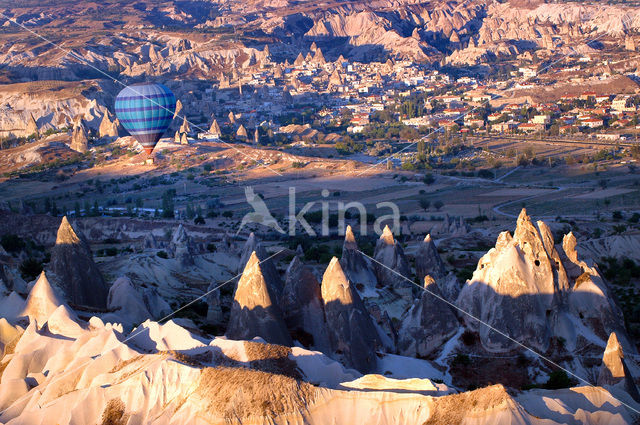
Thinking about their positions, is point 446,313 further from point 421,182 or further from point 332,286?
point 421,182

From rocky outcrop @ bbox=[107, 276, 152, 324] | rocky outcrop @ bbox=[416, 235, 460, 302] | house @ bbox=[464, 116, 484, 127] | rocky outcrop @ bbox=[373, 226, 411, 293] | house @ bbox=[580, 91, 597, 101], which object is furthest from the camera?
house @ bbox=[580, 91, 597, 101]

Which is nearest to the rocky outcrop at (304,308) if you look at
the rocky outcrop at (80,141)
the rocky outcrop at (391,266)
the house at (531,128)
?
the rocky outcrop at (391,266)

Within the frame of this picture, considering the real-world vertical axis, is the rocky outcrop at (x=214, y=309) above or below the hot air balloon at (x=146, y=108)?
above

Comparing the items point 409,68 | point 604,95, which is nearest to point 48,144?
point 604,95

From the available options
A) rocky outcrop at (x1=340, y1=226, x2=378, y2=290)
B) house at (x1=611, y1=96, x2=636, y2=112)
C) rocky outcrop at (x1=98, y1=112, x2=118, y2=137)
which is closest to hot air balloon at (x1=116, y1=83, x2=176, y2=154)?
rocky outcrop at (x1=98, y1=112, x2=118, y2=137)

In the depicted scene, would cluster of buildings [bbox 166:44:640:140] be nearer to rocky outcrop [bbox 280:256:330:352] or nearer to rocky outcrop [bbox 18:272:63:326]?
rocky outcrop [bbox 18:272:63:326]

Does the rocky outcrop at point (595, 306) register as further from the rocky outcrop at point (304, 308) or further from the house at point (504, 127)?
the house at point (504, 127)
